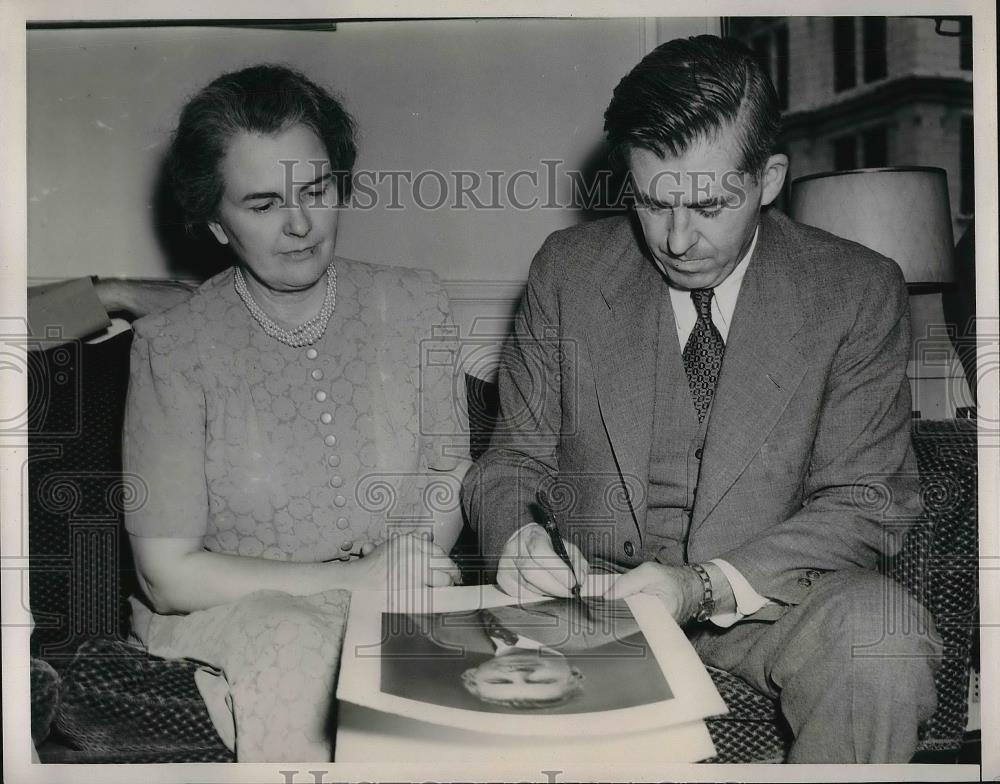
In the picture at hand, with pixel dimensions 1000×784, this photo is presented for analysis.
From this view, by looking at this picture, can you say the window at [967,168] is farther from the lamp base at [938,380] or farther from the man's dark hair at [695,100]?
the man's dark hair at [695,100]

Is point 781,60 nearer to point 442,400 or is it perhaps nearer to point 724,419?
point 724,419

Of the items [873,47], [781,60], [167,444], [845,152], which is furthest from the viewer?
[845,152]

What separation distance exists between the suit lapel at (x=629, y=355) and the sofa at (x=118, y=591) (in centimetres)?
19

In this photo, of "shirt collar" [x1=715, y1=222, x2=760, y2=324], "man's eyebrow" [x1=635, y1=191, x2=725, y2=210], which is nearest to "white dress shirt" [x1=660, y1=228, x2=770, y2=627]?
"shirt collar" [x1=715, y1=222, x2=760, y2=324]

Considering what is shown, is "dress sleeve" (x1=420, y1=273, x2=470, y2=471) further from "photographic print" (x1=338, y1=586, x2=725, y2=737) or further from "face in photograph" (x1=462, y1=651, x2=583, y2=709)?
"face in photograph" (x1=462, y1=651, x2=583, y2=709)

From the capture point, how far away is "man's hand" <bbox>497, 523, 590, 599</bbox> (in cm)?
120

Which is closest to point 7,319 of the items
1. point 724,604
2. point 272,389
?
point 272,389

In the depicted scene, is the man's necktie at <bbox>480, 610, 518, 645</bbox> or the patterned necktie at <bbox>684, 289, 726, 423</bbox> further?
the patterned necktie at <bbox>684, 289, 726, 423</bbox>

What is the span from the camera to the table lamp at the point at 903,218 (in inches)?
61.6

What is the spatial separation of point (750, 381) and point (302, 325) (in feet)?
2.13

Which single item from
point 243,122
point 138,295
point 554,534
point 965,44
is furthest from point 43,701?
point 965,44

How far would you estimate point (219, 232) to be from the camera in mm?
1404

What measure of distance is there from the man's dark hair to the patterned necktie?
202 mm

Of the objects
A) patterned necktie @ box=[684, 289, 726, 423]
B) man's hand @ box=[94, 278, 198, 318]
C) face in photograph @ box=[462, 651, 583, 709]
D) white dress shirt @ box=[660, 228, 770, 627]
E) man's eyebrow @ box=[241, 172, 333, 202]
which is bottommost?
face in photograph @ box=[462, 651, 583, 709]
